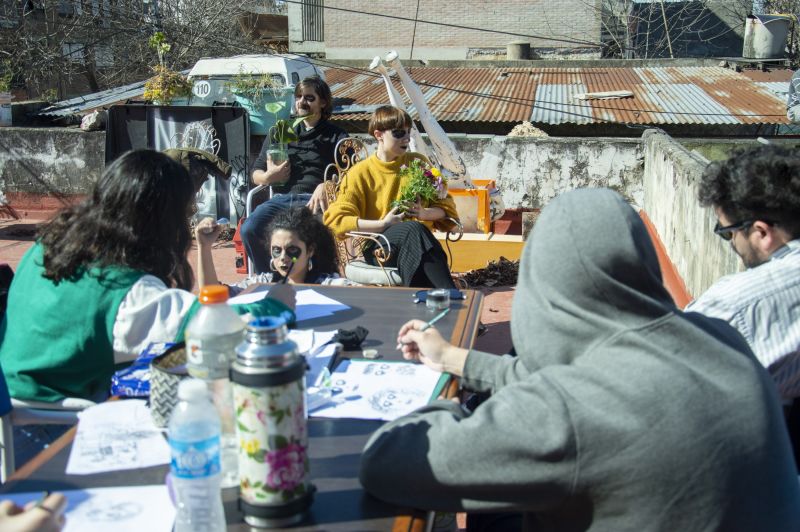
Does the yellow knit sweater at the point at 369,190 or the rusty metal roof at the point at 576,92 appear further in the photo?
the rusty metal roof at the point at 576,92

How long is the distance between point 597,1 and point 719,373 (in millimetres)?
22416

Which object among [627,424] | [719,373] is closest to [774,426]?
[719,373]

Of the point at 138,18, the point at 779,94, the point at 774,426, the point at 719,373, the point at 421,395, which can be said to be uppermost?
the point at 138,18

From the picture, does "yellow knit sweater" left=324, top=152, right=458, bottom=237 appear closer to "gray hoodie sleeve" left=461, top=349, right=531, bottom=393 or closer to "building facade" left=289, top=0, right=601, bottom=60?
"gray hoodie sleeve" left=461, top=349, right=531, bottom=393

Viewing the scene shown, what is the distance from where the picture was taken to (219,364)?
5.00 feet

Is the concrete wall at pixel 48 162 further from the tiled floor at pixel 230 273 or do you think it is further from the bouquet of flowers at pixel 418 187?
the bouquet of flowers at pixel 418 187

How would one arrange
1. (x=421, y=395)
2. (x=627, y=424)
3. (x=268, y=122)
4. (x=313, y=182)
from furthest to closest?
→ (x=268, y=122)
(x=313, y=182)
(x=421, y=395)
(x=627, y=424)

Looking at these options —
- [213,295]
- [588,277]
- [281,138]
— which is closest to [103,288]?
[213,295]

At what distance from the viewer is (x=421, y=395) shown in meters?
2.00

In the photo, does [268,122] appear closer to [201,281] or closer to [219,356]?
[201,281]

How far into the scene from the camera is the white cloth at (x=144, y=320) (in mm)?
2086

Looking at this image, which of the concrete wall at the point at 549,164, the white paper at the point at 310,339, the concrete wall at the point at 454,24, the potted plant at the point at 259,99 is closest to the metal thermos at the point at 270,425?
the white paper at the point at 310,339

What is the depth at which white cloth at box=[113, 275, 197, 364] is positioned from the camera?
209cm

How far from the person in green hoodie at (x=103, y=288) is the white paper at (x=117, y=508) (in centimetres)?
65
